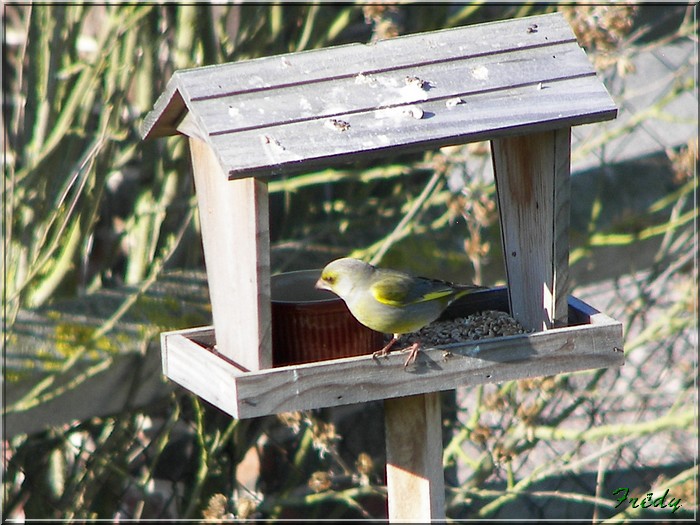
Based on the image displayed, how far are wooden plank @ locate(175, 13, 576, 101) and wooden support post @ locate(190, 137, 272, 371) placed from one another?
0.56 feet

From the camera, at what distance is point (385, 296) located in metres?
2.22

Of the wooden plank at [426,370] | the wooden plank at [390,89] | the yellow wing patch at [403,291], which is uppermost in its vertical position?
the wooden plank at [390,89]

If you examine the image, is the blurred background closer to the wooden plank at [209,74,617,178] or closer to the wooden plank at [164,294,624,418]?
the wooden plank at [164,294,624,418]

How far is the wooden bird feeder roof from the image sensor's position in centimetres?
200

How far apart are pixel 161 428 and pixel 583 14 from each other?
2.07m

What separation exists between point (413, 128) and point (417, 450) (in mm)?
811

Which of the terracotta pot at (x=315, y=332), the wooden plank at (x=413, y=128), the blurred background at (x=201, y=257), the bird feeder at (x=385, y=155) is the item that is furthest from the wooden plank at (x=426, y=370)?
the blurred background at (x=201, y=257)

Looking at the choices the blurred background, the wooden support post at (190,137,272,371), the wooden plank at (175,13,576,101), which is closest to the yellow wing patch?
the wooden support post at (190,137,272,371)

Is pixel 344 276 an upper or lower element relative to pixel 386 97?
lower

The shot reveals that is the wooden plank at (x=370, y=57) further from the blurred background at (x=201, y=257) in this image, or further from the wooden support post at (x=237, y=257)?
the blurred background at (x=201, y=257)

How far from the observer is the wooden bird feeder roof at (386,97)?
2002 mm

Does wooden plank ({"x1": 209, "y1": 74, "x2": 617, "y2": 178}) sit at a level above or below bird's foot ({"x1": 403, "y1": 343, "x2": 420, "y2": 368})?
above

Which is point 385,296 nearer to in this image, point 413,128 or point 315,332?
point 315,332

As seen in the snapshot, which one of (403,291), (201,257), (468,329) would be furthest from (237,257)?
(201,257)
